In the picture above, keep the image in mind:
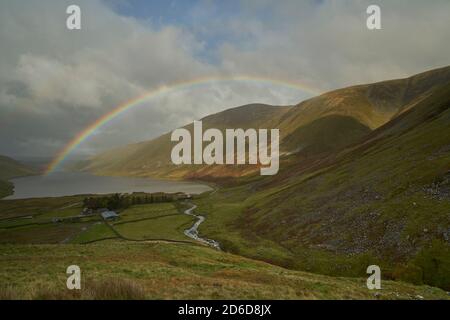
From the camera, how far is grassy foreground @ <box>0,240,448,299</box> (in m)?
16.2

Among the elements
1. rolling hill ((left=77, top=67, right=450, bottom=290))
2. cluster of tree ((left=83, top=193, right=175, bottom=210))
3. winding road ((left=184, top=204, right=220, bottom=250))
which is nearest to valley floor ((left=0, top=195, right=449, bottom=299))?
winding road ((left=184, top=204, right=220, bottom=250))

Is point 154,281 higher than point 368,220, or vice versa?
point 368,220

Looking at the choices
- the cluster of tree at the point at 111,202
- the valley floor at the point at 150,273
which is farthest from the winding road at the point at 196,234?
the cluster of tree at the point at 111,202

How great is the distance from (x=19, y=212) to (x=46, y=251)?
138 meters

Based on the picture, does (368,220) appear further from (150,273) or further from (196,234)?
(196,234)

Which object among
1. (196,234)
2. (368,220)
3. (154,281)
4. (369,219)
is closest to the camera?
(154,281)

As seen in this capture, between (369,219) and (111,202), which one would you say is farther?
(111,202)

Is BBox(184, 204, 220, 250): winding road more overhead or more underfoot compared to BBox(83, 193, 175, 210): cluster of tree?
more underfoot

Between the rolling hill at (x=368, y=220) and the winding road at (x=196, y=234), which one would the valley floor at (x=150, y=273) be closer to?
the winding road at (x=196, y=234)

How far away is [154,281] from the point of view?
74.0ft

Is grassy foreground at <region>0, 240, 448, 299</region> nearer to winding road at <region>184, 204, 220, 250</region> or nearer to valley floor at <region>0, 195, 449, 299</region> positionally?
valley floor at <region>0, 195, 449, 299</region>

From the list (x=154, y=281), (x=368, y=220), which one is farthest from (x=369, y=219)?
(x=154, y=281)
